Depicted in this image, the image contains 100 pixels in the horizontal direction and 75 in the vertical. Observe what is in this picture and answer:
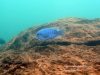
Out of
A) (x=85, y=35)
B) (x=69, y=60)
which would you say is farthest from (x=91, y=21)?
(x=69, y=60)

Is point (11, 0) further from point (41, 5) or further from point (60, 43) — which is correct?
point (60, 43)

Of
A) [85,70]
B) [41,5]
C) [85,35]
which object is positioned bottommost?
[85,70]

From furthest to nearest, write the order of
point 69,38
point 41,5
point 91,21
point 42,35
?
point 41,5
point 91,21
point 69,38
point 42,35

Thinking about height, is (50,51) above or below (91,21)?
below

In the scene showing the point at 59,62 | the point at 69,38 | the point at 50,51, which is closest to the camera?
the point at 59,62

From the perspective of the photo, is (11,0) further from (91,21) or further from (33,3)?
(91,21)

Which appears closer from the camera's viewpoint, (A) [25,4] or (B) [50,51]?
(B) [50,51]

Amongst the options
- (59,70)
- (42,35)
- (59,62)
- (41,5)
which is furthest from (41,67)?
(41,5)
